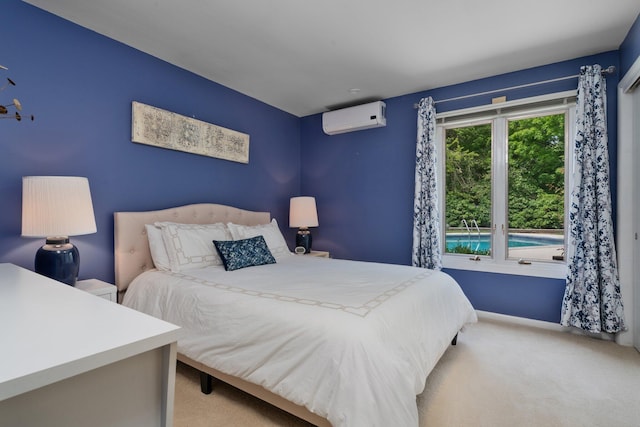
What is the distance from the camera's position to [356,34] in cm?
253

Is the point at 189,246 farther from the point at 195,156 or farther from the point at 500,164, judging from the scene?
the point at 500,164

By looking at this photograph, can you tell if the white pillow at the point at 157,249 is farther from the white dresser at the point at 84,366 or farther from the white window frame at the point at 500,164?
the white window frame at the point at 500,164

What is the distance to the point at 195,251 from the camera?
264cm

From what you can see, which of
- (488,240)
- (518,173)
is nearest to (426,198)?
(488,240)

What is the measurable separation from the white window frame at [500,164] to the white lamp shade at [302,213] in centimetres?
159

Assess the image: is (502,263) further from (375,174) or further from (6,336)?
(6,336)

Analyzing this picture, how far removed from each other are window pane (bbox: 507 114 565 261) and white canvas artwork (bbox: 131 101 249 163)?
3014 mm

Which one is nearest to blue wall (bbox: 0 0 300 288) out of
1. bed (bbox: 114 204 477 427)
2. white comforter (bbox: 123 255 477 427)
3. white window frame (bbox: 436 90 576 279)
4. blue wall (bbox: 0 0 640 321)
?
blue wall (bbox: 0 0 640 321)

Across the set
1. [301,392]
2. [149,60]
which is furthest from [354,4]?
[301,392]

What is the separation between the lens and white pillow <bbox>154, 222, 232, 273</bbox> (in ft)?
8.31

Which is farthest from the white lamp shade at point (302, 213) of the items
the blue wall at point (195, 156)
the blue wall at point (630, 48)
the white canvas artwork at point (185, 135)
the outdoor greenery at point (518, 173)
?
the blue wall at point (630, 48)

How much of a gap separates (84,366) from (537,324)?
12.1 feet

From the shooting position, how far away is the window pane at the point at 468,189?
11.3 feet

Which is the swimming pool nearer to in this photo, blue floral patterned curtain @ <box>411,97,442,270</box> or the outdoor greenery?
the outdoor greenery
